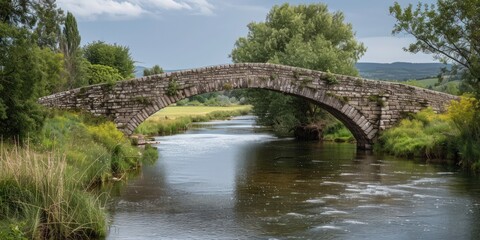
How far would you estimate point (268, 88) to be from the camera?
25438 millimetres

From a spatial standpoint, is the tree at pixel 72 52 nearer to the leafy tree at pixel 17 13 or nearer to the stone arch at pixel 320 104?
the stone arch at pixel 320 104

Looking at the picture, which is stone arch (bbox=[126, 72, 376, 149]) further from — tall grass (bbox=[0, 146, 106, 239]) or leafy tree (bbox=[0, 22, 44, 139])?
tall grass (bbox=[0, 146, 106, 239])

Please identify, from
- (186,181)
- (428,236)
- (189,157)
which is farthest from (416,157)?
(428,236)

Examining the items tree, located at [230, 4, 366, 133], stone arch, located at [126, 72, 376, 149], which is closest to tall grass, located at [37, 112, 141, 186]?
stone arch, located at [126, 72, 376, 149]

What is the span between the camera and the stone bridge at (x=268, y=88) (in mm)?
23016

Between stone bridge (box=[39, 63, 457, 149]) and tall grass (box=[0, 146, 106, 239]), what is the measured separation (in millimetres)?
12649

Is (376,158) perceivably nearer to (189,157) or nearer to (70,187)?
(189,157)

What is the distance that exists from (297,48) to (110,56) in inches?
1313

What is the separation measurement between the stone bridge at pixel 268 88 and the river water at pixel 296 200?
8.29 feet

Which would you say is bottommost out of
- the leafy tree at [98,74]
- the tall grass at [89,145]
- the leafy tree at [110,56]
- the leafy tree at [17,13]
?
the tall grass at [89,145]

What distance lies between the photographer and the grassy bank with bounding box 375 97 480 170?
775 inches

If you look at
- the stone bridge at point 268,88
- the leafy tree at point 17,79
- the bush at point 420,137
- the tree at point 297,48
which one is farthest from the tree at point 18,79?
the tree at point 297,48

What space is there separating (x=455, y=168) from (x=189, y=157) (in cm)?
970

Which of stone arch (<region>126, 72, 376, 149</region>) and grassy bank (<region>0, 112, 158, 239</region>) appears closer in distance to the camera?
grassy bank (<region>0, 112, 158, 239</region>)
